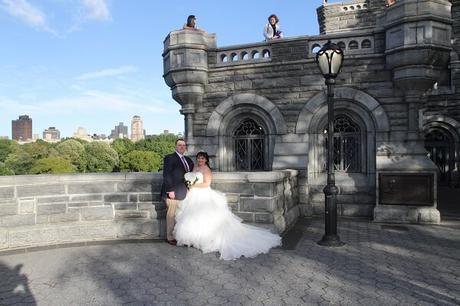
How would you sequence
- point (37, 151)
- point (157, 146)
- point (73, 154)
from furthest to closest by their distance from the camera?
point (157, 146), point (37, 151), point (73, 154)

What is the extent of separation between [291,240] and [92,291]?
3.71 m

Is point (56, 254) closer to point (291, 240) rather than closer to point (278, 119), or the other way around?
point (291, 240)

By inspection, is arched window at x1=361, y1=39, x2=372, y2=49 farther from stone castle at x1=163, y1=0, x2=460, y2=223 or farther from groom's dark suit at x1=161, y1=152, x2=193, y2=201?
groom's dark suit at x1=161, y1=152, x2=193, y2=201

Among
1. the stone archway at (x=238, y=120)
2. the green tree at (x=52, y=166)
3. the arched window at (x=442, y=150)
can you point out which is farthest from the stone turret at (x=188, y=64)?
the green tree at (x=52, y=166)

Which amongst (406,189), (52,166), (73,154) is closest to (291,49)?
(406,189)

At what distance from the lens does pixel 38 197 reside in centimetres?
652

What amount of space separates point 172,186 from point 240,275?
2144 mm

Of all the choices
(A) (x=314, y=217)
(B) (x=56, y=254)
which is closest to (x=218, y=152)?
(A) (x=314, y=217)

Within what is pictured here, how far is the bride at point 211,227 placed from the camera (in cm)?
601

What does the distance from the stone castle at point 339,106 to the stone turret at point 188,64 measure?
3 cm

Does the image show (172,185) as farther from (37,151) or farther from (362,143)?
(37,151)

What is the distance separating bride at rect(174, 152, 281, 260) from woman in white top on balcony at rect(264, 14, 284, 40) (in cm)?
577

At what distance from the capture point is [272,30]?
10977 millimetres

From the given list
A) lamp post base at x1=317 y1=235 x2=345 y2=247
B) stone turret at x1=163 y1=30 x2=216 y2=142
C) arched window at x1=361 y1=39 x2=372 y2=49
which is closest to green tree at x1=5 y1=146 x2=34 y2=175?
stone turret at x1=163 y1=30 x2=216 y2=142
